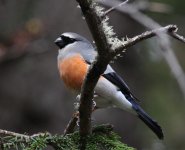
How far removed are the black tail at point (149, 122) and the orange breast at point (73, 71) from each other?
414mm

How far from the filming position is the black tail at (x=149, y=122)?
3.46 metres

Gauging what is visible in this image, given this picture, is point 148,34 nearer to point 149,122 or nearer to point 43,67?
point 149,122

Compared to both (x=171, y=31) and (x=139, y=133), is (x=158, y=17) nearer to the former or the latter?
(x=139, y=133)

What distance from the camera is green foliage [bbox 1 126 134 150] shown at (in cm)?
249

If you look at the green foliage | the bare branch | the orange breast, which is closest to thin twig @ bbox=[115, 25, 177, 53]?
the bare branch

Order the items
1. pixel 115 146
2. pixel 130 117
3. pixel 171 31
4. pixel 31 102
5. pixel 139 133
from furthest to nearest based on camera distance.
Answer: pixel 139 133
pixel 130 117
pixel 31 102
pixel 115 146
pixel 171 31

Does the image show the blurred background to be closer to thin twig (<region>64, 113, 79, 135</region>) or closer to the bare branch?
the bare branch

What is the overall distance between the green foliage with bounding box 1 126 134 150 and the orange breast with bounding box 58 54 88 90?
1043 mm

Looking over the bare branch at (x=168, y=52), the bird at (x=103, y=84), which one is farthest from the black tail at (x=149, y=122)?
the bare branch at (x=168, y=52)

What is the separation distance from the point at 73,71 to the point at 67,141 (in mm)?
1368

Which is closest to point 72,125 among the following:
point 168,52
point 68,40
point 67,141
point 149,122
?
point 67,141

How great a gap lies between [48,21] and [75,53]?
133 centimetres

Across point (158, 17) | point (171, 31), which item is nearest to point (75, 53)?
point (171, 31)

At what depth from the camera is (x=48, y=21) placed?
18.0ft
